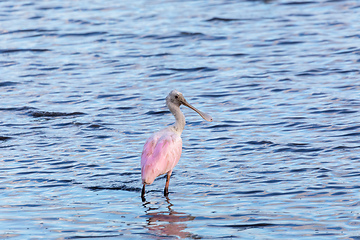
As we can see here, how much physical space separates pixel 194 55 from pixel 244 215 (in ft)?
33.2

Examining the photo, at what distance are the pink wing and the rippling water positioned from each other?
1.07ft

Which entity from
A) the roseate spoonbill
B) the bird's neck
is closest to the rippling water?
the roseate spoonbill

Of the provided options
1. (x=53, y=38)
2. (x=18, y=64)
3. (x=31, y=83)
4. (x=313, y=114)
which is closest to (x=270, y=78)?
(x=313, y=114)

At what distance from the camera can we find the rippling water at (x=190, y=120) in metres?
7.95

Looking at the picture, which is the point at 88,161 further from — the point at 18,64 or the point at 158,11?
the point at 158,11

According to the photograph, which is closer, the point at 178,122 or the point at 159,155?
the point at 159,155

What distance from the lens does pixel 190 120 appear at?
1275 cm

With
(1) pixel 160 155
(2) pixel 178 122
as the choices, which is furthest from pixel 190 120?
(1) pixel 160 155

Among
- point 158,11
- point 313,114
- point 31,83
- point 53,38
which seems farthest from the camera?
point 158,11

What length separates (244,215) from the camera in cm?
791

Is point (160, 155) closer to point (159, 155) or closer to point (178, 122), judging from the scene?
point (159, 155)

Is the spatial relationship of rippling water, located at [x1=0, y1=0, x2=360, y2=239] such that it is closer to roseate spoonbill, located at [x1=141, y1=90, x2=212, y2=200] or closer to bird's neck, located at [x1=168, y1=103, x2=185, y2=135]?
roseate spoonbill, located at [x1=141, y1=90, x2=212, y2=200]

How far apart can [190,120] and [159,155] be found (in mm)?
3828

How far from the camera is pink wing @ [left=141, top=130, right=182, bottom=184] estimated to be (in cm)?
877
